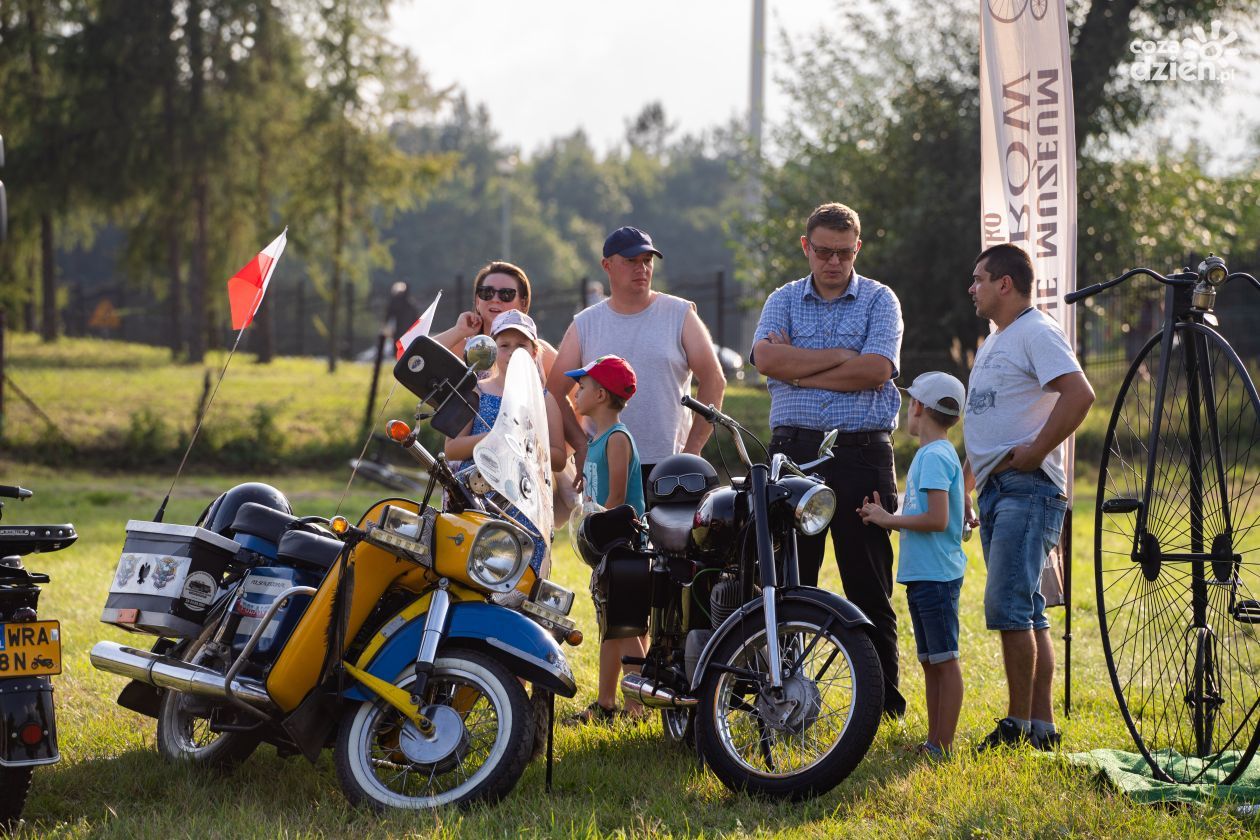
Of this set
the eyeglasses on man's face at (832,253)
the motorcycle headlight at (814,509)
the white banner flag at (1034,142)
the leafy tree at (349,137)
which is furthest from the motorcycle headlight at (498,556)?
the leafy tree at (349,137)

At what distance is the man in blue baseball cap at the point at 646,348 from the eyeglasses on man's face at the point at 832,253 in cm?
68

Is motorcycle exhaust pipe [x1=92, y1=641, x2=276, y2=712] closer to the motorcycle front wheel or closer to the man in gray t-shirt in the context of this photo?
the motorcycle front wheel

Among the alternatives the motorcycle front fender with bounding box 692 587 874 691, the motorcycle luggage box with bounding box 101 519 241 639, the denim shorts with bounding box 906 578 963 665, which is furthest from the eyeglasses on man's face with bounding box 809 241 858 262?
the motorcycle luggage box with bounding box 101 519 241 639

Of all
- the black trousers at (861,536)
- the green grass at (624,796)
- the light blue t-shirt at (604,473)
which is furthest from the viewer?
the black trousers at (861,536)

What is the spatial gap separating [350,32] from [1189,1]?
15.8m

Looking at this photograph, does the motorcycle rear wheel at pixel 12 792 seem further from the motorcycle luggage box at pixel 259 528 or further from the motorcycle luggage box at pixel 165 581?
the motorcycle luggage box at pixel 259 528

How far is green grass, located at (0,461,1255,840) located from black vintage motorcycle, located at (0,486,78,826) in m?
0.22

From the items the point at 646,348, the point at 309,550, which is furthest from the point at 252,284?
the point at 646,348

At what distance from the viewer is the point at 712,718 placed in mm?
4547

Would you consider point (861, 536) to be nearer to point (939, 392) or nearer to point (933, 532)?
point (933, 532)

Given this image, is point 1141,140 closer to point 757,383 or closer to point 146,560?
point 757,383

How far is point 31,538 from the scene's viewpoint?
441cm

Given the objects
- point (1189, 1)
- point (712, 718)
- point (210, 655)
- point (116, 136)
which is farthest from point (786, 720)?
point (116, 136)

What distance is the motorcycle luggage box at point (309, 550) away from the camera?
4.90 meters
